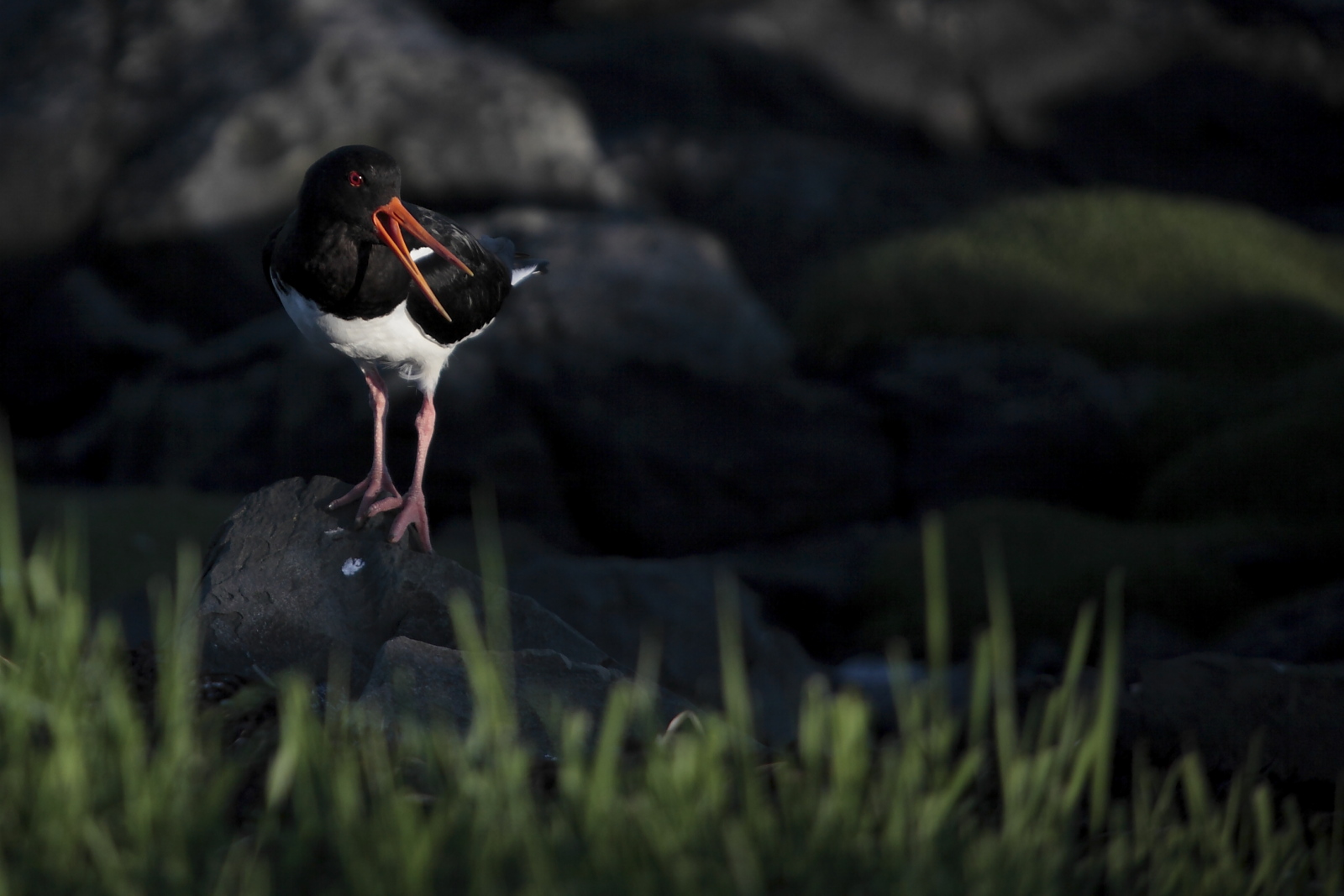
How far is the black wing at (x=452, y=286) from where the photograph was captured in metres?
4.20

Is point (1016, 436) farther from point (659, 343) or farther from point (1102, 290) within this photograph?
point (1102, 290)

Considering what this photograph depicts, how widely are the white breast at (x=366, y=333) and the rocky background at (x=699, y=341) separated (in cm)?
123

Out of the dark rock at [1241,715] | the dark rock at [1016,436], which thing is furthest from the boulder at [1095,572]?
the dark rock at [1241,715]

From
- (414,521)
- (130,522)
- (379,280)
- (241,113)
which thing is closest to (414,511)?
(414,521)

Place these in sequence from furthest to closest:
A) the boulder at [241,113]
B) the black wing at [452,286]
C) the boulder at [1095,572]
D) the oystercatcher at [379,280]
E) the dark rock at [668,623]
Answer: the boulder at [241,113] → the boulder at [1095,572] → the dark rock at [668,623] → the black wing at [452,286] → the oystercatcher at [379,280]

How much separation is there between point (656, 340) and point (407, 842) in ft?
23.2

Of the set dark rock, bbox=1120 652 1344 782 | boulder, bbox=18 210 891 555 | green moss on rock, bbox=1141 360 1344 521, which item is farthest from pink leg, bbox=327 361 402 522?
green moss on rock, bbox=1141 360 1344 521

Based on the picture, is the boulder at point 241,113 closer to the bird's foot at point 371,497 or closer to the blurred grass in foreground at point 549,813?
the bird's foot at point 371,497

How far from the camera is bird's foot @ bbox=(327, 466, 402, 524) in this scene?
13.5 feet

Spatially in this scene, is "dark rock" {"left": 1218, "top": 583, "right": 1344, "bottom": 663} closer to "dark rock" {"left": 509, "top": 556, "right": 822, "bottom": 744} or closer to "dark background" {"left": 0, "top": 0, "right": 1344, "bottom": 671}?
"dark background" {"left": 0, "top": 0, "right": 1344, "bottom": 671}

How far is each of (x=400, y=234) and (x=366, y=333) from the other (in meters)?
0.39

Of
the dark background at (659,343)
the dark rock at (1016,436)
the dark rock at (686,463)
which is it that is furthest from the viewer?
the dark rock at (1016,436)

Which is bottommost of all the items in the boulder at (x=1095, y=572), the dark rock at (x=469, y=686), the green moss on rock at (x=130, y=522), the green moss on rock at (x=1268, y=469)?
the green moss on rock at (x=130, y=522)

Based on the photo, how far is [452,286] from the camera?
4312 mm
